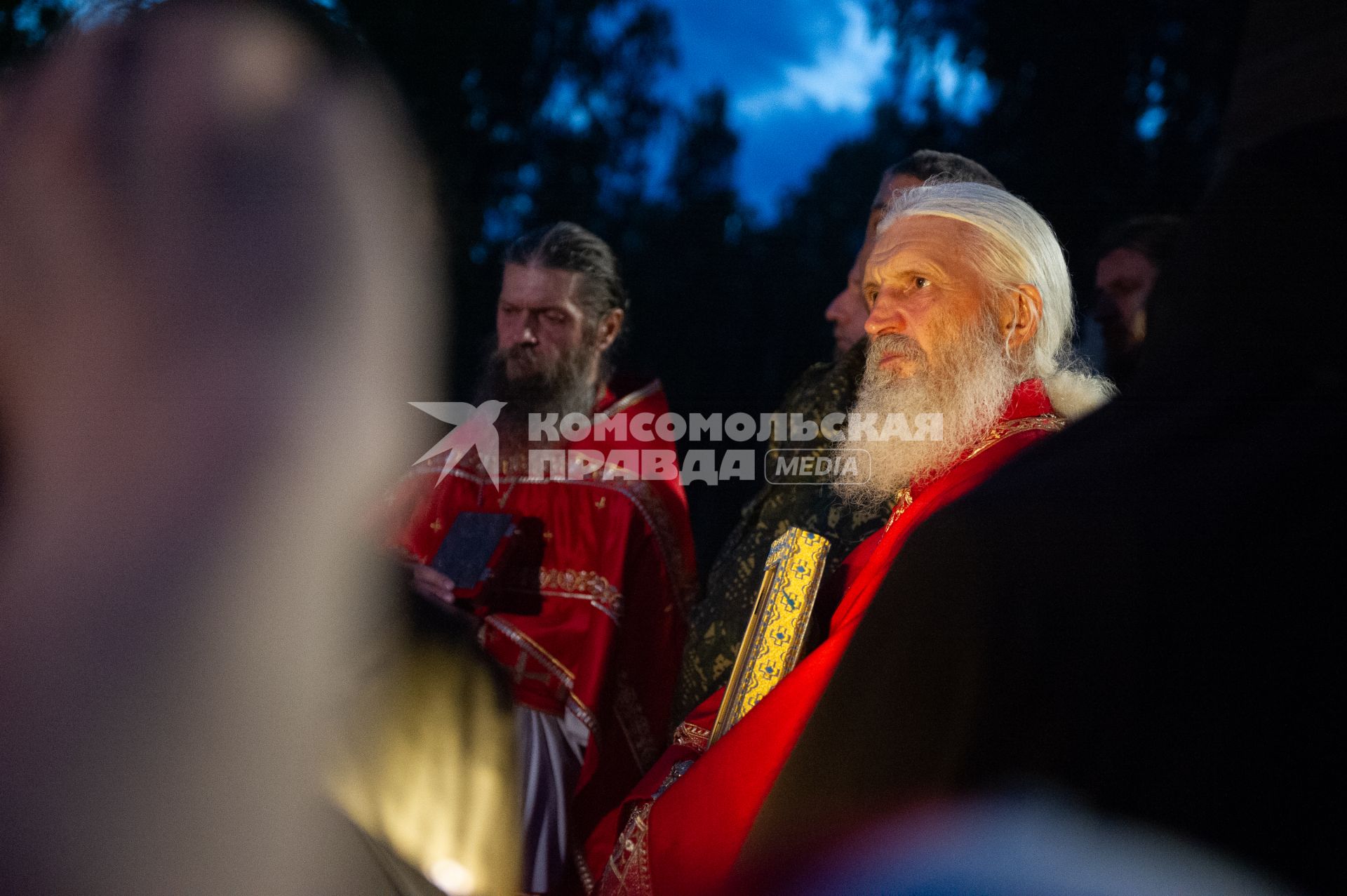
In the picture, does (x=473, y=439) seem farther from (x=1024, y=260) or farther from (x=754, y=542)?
(x=1024, y=260)

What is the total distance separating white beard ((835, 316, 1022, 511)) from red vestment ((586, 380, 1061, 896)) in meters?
0.09

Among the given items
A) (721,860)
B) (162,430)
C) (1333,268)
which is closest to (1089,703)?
(1333,268)

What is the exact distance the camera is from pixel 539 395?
14.2 feet

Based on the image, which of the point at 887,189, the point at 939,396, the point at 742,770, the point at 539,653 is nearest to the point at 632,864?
the point at 742,770

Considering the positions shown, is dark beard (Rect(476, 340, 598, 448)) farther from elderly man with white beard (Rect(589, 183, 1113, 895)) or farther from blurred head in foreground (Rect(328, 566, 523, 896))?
blurred head in foreground (Rect(328, 566, 523, 896))

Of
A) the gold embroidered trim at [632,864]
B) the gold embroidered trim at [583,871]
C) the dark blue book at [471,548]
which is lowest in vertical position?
the gold embroidered trim at [583,871]

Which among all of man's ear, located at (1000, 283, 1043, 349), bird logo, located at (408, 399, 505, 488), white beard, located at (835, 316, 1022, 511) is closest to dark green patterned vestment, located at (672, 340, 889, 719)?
white beard, located at (835, 316, 1022, 511)

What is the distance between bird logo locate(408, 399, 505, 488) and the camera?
4.29 m

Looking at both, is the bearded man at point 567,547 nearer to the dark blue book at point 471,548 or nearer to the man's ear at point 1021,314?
the dark blue book at point 471,548

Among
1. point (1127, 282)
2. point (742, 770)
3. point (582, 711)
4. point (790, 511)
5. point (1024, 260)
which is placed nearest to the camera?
point (742, 770)

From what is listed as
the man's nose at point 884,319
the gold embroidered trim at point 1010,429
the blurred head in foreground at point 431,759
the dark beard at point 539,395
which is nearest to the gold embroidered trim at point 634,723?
the dark beard at point 539,395

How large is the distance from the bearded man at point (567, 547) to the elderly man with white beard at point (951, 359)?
1.01 meters

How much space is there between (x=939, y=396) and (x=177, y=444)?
212cm

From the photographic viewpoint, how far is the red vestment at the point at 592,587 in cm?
359
